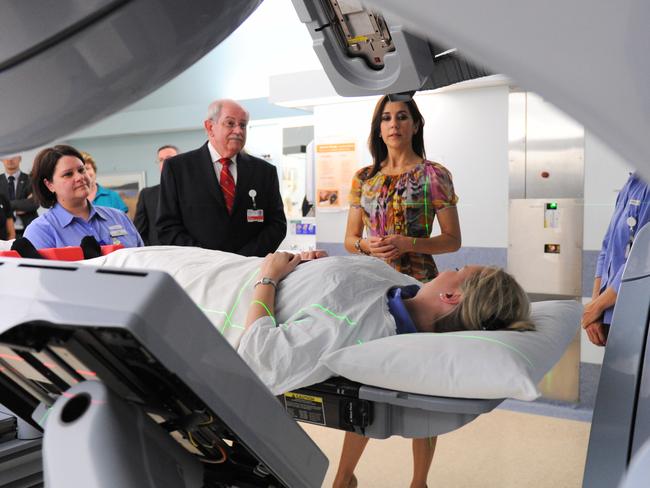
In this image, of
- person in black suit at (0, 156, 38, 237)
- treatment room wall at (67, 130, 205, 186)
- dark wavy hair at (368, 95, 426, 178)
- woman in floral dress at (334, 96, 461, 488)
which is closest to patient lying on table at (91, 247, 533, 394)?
woman in floral dress at (334, 96, 461, 488)

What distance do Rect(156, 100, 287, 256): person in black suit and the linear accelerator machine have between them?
7.07 feet

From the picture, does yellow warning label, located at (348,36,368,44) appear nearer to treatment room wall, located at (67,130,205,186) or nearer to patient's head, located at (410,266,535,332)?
patient's head, located at (410,266,535,332)

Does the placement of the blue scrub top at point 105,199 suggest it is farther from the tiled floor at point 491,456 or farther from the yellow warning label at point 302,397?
the yellow warning label at point 302,397

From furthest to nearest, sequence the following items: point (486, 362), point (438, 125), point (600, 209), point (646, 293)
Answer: point (438, 125)
point (600, 209)
point (486, 362)
point (646, 293)

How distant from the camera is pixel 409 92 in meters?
1.17

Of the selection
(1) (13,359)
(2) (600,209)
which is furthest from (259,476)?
(2) (600,209)

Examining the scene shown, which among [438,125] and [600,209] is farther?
[438,125]

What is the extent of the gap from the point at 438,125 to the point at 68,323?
12.8ft

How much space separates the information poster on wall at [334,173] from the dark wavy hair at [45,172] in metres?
2.16

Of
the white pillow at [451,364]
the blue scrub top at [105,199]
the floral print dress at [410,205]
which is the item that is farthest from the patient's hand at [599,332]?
the blue scrub top at [105,199]

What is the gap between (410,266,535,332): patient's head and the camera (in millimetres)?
1827

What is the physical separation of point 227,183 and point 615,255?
1.80 m

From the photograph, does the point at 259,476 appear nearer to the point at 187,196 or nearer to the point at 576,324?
the point at 576,324

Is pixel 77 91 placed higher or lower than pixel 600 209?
higher
